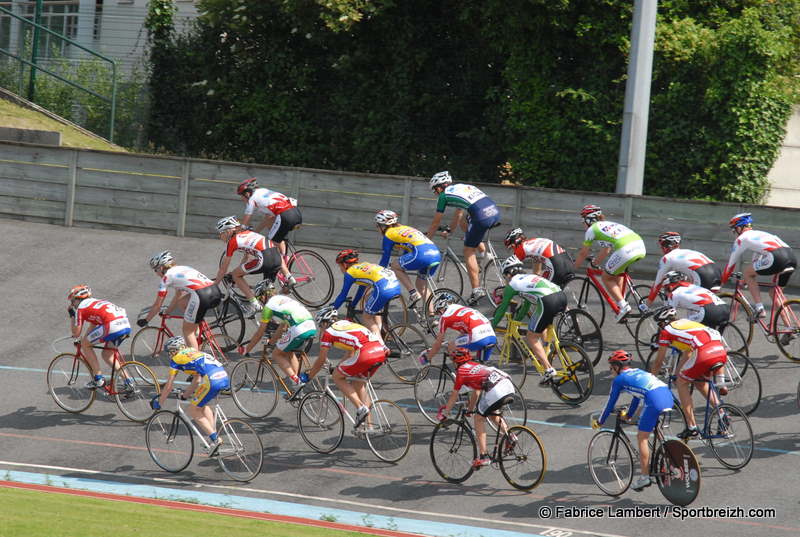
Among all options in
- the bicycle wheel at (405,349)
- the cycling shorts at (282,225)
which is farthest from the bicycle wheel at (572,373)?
the cycling shorts at (282,225)

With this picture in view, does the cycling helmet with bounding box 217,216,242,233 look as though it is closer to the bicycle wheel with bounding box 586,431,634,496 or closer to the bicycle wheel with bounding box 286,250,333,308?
the bicycle wheel with bounding box 286,250,333,308

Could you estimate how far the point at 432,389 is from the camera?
47.5 ft

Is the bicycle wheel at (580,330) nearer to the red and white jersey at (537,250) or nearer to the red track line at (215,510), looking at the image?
the red and white jersey at (537,250)

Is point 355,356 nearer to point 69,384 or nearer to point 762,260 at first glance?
point 69,384

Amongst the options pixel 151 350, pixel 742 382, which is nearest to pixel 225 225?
pixel 151 350

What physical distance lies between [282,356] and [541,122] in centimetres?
1304

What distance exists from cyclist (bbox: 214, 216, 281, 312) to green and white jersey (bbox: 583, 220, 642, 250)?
Result: 4.77m

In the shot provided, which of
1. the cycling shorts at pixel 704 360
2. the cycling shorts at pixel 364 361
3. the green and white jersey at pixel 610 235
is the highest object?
the green and white jersey at pixel 610 235

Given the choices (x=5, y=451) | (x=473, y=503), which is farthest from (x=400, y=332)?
(x=5, y=451)

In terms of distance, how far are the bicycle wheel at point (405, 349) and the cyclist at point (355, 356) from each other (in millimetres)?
1786

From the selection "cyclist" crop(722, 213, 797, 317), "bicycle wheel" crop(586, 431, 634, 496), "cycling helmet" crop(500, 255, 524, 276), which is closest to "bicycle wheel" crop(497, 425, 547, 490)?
"bicycle wheel" crop(586, 431, 634, 496)

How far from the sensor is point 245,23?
2714 centimetres

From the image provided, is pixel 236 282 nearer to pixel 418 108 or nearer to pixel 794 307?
pixel 794 307

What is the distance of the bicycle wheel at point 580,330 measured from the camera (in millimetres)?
15180
